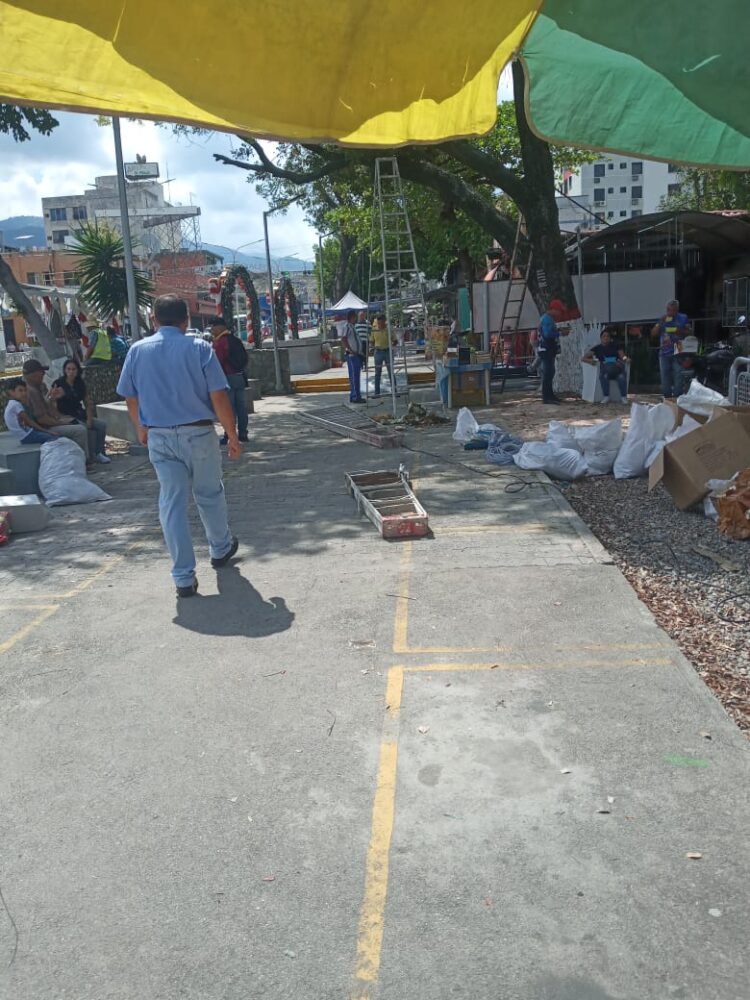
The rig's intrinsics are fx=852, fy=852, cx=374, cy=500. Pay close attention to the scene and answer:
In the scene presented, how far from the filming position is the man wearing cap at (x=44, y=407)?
1060cm

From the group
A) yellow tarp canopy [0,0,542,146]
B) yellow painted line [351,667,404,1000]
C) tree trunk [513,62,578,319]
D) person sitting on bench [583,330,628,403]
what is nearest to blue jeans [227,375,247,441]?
person sitting on bench [583,330,628,403]

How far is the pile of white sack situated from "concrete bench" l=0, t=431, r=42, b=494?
541 centimetres

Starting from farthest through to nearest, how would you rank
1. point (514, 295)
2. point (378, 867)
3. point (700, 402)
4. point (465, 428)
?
1. point (514, 295)
2. point (465, 428)
3. point (700, 402)
4. point (378, 867)

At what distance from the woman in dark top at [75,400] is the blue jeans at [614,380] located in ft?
28.8

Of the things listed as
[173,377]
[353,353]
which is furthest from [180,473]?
[353,353]

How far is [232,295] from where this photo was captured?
24922mm

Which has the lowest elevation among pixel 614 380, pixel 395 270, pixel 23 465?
pixel 23 465

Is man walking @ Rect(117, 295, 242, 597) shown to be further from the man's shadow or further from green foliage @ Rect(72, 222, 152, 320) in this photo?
green foliage @ Rect(72, 222, 152, 320)

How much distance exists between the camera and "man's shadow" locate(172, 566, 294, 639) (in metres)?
5.20

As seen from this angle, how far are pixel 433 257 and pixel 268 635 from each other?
38.4 metres

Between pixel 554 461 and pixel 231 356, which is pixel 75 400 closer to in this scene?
pixel 231 356

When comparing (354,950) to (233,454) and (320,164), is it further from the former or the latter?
(320,164)

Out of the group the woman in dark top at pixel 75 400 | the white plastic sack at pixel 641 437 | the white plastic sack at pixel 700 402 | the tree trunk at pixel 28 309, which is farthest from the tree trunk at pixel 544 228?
the woman in dark top at pixel 75 400

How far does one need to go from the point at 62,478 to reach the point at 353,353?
31.4ft
